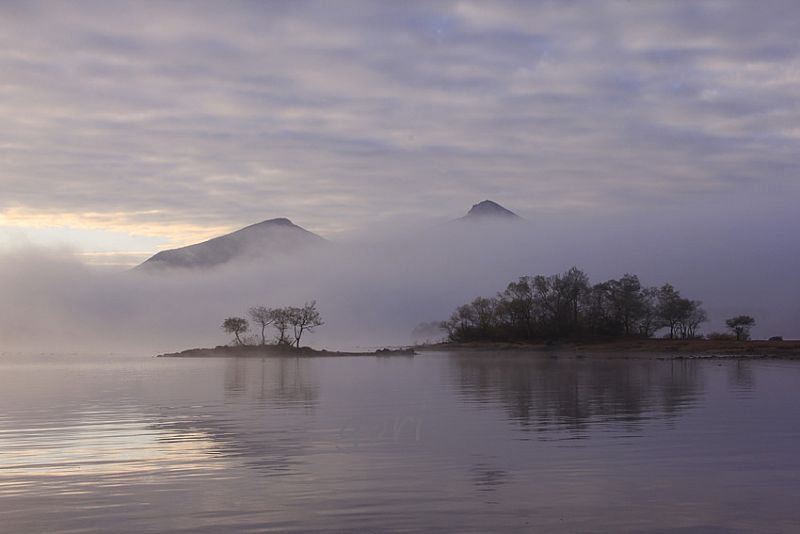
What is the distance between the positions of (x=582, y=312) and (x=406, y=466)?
467ft

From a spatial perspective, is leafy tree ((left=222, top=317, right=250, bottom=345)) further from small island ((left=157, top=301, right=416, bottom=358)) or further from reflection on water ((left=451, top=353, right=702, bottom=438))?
reflection on water ((left=451, top=353, right=702, bottom=438))

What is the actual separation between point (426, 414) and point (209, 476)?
1339 cm

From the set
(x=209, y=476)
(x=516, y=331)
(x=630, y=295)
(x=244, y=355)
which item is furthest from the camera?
(x=516, y=331)

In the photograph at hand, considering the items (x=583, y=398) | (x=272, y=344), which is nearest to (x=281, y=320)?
(x=272, y=344)

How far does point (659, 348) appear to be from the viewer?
405ft

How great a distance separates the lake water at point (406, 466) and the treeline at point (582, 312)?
11889 centimetres

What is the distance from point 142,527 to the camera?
1179 cm

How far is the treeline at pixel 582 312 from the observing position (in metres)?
147

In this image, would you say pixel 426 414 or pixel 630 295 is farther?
pixel 630 295

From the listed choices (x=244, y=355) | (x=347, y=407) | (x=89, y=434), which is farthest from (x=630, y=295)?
(x=89, y=434)

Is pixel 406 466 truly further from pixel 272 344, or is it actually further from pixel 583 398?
pixel 272 344

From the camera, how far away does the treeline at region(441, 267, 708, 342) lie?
147250 millimetres

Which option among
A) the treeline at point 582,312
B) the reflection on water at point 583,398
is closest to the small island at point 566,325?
the treeline at point 582,312

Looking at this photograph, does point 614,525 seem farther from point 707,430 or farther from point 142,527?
point 707,430
